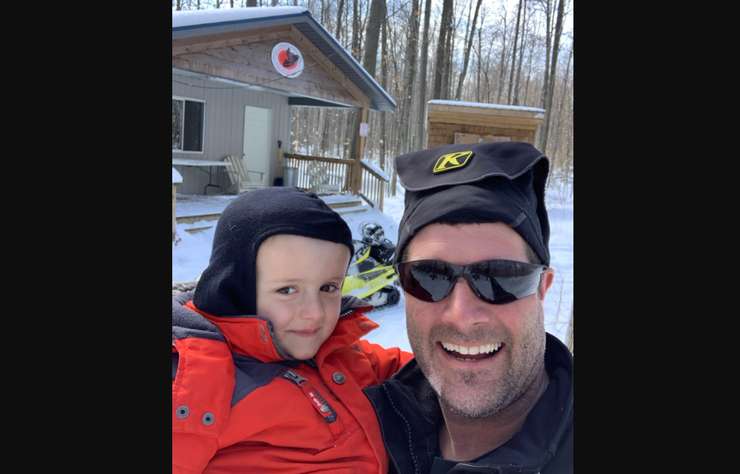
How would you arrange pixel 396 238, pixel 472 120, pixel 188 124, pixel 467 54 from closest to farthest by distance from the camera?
pixel 472 120 < pixel 467 54 < pixel 396 238 < pixel 188 124

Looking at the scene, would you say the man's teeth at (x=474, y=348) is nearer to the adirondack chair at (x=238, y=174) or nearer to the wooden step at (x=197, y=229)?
the wooden step at (x=197, y=229)

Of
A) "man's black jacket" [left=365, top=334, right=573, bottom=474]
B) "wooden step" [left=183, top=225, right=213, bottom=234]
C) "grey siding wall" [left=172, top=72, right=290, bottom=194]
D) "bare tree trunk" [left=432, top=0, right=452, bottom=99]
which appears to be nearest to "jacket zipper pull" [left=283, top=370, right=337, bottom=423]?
"man's black jacket" [left=365, top=334, right=573, bottom=474]

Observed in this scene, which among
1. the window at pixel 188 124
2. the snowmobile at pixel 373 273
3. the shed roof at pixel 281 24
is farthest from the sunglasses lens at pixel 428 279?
the window at pixel 188 124

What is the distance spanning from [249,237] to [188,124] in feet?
33.2

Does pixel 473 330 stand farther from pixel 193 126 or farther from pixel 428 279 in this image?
pixel 193 126

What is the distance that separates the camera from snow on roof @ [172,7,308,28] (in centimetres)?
595

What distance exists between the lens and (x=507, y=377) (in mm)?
1191

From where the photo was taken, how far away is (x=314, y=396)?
139cm

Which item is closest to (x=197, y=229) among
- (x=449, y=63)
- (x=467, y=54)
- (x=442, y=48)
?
(x=449, y=63)

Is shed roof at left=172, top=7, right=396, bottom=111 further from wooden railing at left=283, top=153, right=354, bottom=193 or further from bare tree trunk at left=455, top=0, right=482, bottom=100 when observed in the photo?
bare tree trunk at left=455, top=0, right=482, bottom=100

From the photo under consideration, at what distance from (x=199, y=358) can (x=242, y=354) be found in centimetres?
15

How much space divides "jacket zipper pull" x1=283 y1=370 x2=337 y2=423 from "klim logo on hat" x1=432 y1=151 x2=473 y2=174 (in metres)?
0.66
